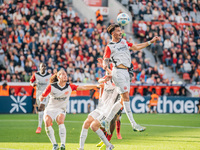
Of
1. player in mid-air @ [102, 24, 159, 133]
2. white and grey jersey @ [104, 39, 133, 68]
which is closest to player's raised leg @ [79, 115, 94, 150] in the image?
player in mid-air @ [102, 24, 159, 133]

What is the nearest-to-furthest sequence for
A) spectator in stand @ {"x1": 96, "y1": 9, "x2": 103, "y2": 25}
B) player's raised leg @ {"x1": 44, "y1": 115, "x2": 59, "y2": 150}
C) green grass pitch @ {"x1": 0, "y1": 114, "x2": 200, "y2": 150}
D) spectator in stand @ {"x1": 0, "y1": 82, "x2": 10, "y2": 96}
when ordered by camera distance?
player's raised leg @ {"x1": 44, "y1": 115, "x2": 59, "y2": 150} → green grass pitch @ {"x1": 0, "y1": 114, "x2": 200, "y2": 150} → spectator in stand @ {"x1": 0, "y1": 82, "x2": 10, "y2": 96} → spectator in stand @ {"x1": 96, "y1": 9, "x2": 103, "y2": 25}

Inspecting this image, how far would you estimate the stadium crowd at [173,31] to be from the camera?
105 ft

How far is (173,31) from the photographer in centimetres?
3428

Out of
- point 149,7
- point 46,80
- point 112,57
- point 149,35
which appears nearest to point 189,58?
point 149,35

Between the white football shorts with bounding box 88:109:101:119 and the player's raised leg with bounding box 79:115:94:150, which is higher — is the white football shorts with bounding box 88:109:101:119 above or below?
above

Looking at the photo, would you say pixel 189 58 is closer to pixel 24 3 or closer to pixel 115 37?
pixel 24 3

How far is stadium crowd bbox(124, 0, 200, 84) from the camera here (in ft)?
105

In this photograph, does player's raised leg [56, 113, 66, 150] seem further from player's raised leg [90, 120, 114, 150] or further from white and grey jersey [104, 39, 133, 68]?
white and grey jersey [104, 39, 133, 68]

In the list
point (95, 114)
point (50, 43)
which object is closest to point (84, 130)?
point (95, 114)

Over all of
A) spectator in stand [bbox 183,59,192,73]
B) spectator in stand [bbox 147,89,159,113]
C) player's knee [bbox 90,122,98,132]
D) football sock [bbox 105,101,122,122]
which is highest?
football sock [bbox 105,101,122,122]

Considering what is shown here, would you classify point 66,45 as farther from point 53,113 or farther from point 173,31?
point 53,113

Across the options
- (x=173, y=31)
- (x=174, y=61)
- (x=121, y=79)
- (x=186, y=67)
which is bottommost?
(x=186, y=67)

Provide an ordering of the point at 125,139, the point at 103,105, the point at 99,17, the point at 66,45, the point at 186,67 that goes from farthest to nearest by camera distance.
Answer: the point at 99,17 < the point at 186,67 < the point at 66,45 < the point at 125,139 < the point at 103,105

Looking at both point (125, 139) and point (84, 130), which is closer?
point (84, 130)
